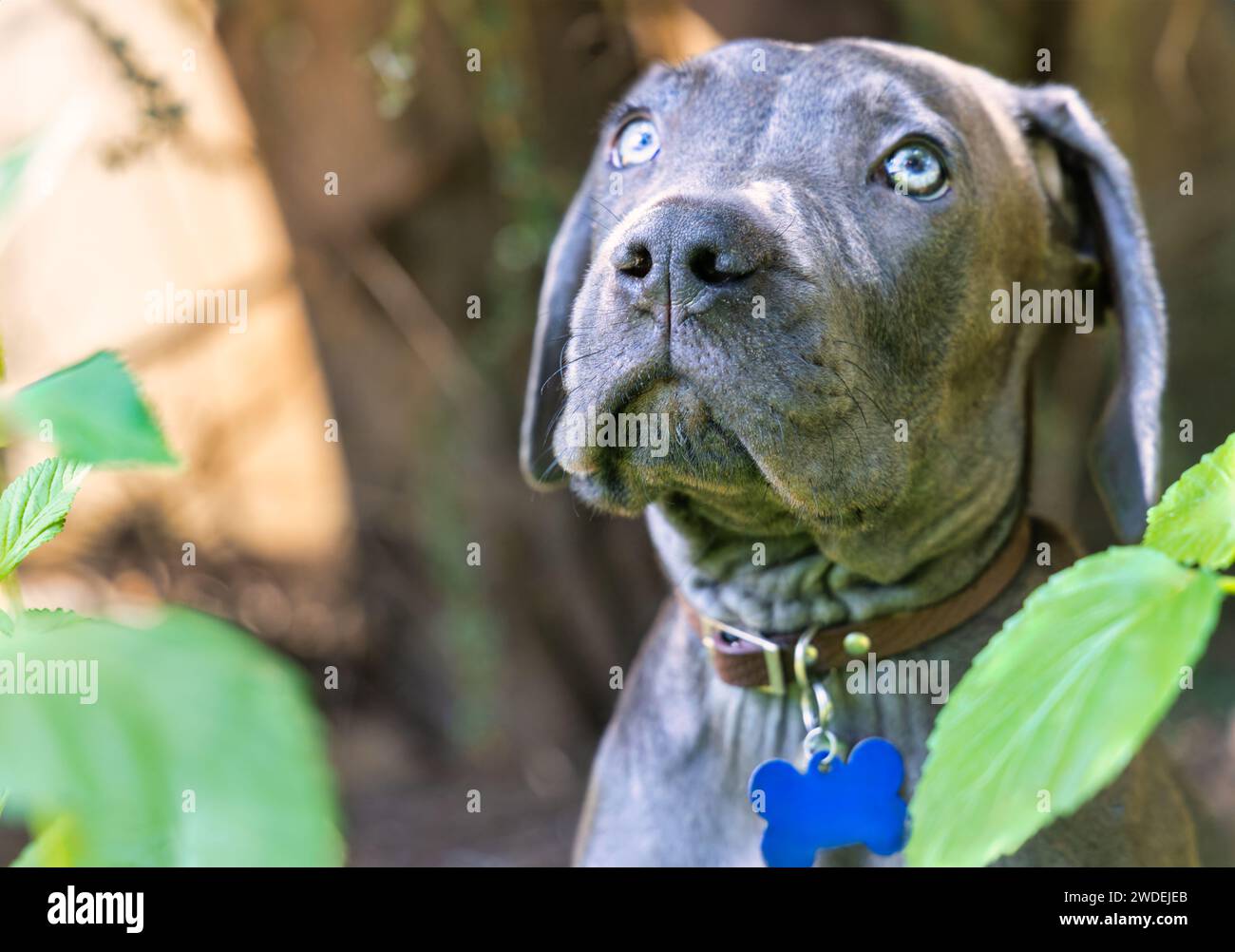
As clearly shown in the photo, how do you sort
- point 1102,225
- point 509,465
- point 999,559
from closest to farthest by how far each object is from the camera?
point 999,559 → point 1102,225 → point 509,465

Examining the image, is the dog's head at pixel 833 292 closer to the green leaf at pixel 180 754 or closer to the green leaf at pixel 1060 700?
the green leaf at pixel 1060 700

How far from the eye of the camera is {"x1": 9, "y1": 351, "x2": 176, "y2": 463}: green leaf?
729mm

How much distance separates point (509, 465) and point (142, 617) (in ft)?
15.7

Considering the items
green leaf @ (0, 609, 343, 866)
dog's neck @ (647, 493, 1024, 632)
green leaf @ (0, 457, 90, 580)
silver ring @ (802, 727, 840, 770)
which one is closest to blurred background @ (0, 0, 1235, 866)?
dog's neck @ (647, 493, 1024, 632)

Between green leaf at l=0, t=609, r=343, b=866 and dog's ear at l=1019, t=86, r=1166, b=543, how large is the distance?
2443 millimetres

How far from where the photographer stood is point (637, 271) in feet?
7.21

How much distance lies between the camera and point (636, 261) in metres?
2.19

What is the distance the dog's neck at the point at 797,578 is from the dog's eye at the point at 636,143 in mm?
822

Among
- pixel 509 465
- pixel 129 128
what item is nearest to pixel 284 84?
pixel 129 128

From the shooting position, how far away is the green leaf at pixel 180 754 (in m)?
0.56

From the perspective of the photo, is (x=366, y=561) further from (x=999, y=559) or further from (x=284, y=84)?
(x=999, y=559)

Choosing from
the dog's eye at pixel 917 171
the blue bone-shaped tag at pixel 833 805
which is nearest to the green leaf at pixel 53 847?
the blue bone-shaped tag at pixel 833 805

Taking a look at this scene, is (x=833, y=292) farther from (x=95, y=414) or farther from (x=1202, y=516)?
(x=95, y=414)

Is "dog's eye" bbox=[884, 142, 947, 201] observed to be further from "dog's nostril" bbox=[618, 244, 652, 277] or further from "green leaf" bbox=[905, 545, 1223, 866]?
"green leaf" bbox=[905, 545, 1223, 866]
